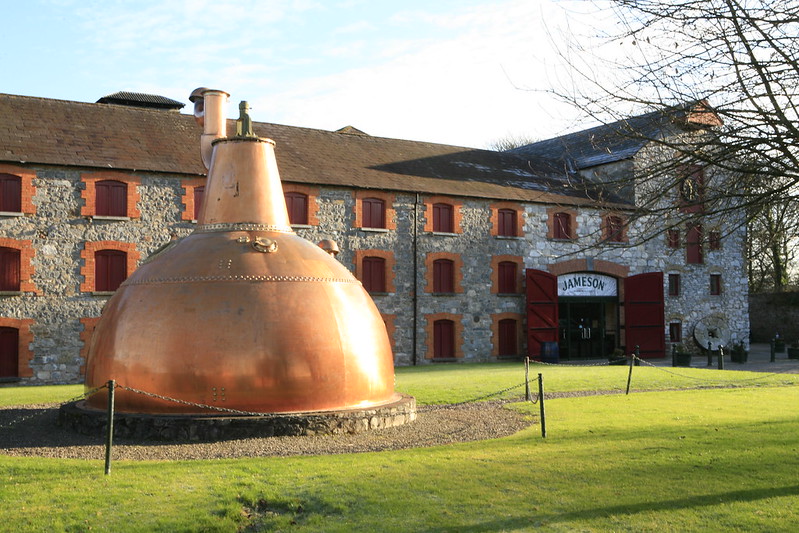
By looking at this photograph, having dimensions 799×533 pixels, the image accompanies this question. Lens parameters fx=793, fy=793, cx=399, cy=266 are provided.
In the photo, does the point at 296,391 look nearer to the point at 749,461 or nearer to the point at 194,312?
the point at 194,312

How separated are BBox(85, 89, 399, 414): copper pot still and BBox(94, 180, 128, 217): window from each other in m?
13.4

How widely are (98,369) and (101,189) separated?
14414mm

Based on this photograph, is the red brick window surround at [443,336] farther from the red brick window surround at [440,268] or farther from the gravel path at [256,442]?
the gravel path at [256,442]

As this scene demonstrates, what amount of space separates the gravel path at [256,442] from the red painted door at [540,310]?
18126 mm

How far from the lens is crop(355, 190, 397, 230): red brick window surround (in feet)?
94.6

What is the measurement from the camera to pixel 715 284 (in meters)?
37.2

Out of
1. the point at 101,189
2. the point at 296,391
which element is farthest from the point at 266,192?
the point at 101,189

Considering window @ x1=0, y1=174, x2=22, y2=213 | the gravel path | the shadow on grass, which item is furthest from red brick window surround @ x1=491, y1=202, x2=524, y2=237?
the shadow on grass

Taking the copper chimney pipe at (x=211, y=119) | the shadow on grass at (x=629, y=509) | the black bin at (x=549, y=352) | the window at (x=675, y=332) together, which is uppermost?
the copper chimney pipe at (x=211, y=119)

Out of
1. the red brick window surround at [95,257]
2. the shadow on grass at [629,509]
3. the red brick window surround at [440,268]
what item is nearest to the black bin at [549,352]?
the red brick window surround at [440,268]

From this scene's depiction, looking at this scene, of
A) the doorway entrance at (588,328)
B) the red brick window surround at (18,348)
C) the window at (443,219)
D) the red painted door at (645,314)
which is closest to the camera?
the red brick window surround at (18,348)

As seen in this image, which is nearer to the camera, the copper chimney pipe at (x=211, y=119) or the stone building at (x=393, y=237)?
the copper chimney pipe at (x=211, y=119)

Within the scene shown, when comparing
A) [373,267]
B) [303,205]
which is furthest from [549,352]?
[303,205]

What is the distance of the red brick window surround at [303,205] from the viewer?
2755 cm
